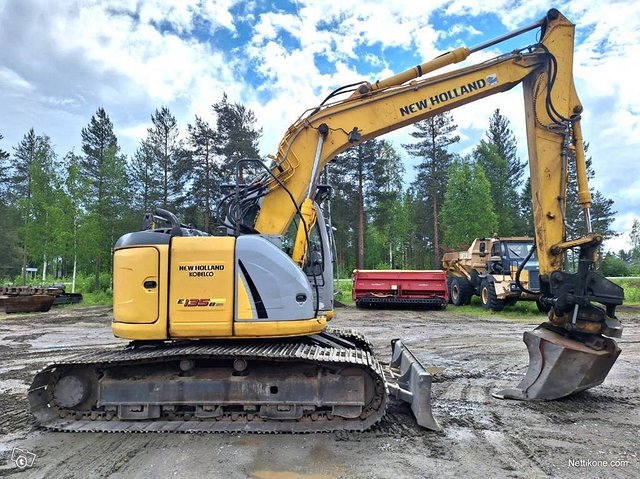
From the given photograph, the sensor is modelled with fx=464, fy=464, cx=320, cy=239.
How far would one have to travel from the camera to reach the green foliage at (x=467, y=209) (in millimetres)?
30677

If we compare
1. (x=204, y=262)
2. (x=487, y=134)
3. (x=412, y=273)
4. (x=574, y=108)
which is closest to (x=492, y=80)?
(x=574, y=108)

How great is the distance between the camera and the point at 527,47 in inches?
238

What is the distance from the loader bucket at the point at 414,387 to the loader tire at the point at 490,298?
1093cm

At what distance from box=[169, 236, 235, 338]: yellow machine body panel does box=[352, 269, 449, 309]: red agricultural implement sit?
13803mm

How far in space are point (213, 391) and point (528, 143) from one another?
4966mm

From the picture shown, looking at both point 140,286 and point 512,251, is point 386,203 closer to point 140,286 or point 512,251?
point 512,251

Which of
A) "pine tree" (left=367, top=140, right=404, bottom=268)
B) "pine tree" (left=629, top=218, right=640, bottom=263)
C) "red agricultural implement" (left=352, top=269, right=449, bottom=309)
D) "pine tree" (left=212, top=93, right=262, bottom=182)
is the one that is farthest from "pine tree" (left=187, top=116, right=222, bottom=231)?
"pine tree" (left=629, top=218, right=640, bottom=263)

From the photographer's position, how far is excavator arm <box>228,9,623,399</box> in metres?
5.44

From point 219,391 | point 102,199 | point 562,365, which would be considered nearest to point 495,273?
point 562,365

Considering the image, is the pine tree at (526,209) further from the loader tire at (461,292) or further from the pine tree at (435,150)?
the loader tire at (461,292)

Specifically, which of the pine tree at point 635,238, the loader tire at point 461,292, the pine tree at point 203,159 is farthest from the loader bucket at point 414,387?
the pine tree at point 635,238

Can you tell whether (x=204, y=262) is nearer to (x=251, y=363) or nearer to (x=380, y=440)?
(x=251, y=363)

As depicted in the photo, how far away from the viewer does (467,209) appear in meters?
30.7

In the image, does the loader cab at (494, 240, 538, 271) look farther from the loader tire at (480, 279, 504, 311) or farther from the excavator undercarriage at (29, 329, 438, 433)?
the excavator undercarriage at (29, 329, 438, 433)
